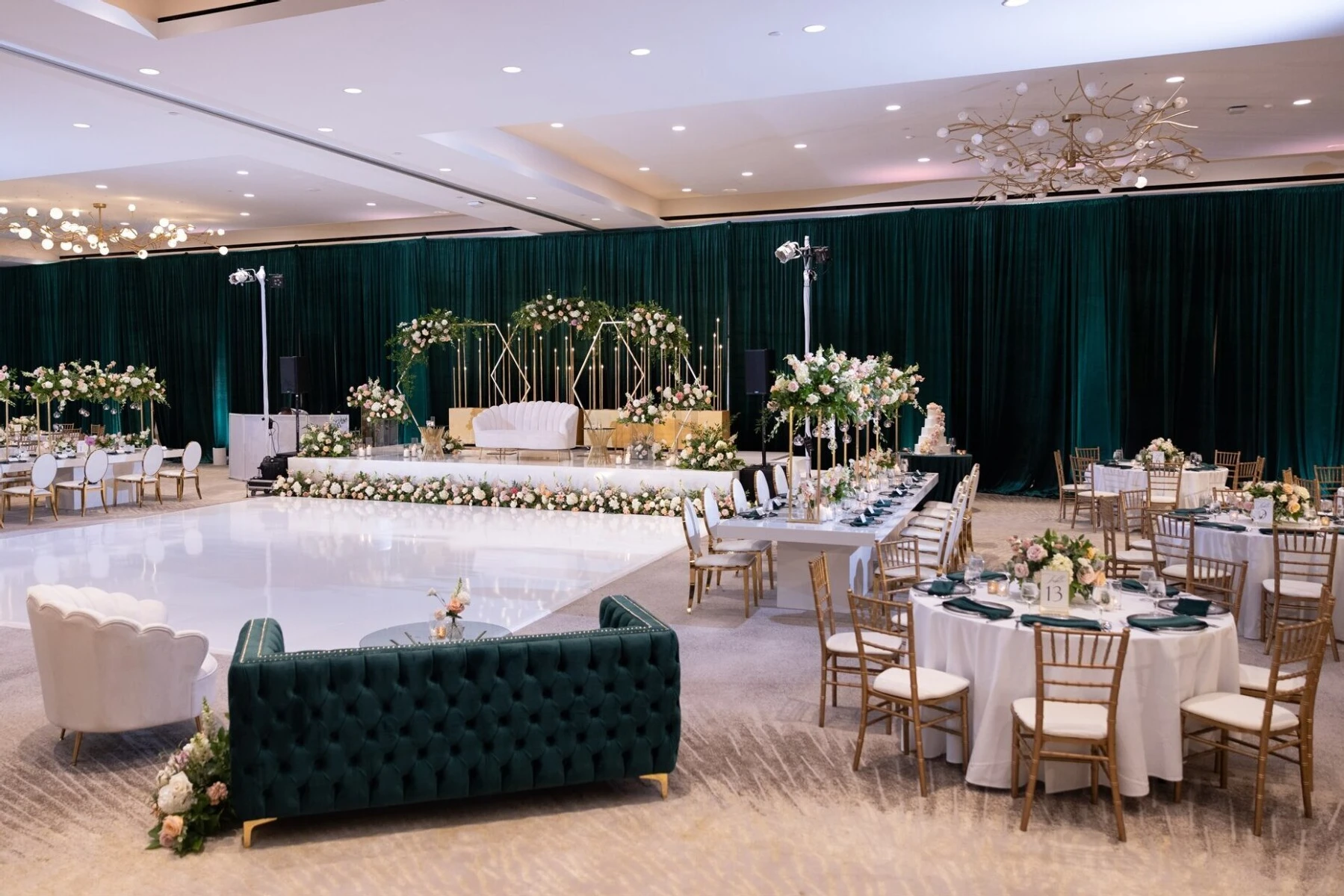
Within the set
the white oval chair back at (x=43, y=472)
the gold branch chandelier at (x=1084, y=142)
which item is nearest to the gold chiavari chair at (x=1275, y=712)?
the gold branch chandelier at (x=1084, y=142)

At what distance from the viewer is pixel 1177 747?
4.46 m

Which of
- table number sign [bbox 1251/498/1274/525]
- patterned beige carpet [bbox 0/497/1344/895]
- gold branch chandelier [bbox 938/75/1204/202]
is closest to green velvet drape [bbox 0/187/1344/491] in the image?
gold branch chandelier [bbox 938/75/1204/202]

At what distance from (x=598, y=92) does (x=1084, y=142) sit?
4.24 metres

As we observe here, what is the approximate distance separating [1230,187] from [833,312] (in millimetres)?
5546

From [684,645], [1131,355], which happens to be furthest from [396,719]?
[1131,355]

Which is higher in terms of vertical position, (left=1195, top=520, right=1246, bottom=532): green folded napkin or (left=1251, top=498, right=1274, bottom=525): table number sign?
(left=1251, top=498, right=1274, bottom=525): table number sign

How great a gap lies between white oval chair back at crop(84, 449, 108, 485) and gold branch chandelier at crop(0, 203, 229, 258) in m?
2.62

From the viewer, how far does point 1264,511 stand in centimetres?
767

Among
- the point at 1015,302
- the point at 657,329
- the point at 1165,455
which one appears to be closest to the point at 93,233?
the point at 657,329

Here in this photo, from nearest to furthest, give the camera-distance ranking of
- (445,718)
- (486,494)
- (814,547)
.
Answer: (445,718), (814,547), (486,494)

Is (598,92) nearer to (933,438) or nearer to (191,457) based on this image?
(933,438)

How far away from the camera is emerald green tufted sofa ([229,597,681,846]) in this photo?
4.07 metres

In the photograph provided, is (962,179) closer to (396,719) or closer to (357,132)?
(357,132)

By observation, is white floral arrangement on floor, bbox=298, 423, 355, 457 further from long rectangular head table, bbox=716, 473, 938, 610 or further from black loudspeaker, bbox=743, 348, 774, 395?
long rectangular head table, bbox=716, 473, 938, 610
